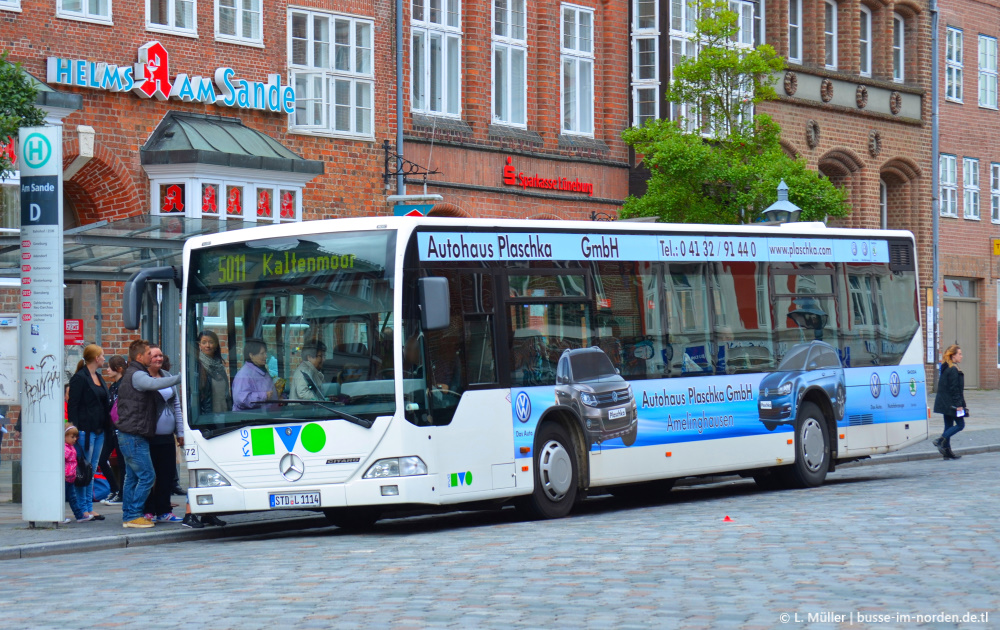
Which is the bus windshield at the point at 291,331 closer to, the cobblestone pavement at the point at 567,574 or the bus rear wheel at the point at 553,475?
the cobblestone pavement at the point at 567,574

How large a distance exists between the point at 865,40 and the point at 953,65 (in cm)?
450

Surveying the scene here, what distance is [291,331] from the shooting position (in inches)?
565

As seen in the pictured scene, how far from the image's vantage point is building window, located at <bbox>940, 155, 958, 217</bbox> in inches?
1841

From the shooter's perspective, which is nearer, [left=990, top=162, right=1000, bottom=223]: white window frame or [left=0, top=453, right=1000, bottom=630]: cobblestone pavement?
[left=0, top=453, right=1000, bottom=630]: cobblestone pavement

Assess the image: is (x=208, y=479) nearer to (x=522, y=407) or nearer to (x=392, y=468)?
(x=392, y=468)

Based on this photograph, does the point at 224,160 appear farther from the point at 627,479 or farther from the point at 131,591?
the point at 131,591

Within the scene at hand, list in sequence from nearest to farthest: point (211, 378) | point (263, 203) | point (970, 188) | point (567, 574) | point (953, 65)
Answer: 1. point (567, 574)
2. point (211, 378)
3. point (263, 203)
4. point (953, 65)
5. point (970, 188)

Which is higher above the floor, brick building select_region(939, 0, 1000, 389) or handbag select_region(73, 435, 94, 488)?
brick building select_region(939, 0, 1000, 389)

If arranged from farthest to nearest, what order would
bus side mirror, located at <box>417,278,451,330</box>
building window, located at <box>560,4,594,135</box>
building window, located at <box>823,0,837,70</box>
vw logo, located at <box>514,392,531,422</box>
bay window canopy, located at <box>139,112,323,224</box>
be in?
1. building window, located at <box>823,0,837,70</box>
2. building window, located at <box>560,4,594,135</box>
3. bay window canopy, located at <box>139,112,323,224</box>
4. vw logo, located at <box>514,392,531,422</box>
5. bus side mirror, located at <box>417,278,451,330</box>

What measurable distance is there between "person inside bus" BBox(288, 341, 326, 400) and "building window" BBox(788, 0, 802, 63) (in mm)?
29356

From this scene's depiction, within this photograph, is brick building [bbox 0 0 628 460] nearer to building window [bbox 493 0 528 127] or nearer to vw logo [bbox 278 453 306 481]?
building window [bbox 493 0 528 127]

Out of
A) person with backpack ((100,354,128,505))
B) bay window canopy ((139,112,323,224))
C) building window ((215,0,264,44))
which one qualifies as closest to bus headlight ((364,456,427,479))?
person with backpack ((100,354,128,505))

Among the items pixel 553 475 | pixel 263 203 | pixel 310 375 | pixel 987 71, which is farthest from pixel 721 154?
pixel 987 71

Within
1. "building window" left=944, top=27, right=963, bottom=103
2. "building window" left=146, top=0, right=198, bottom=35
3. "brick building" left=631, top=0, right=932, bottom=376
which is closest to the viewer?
"building window" left=146, top=0, right=198, bottom=35
